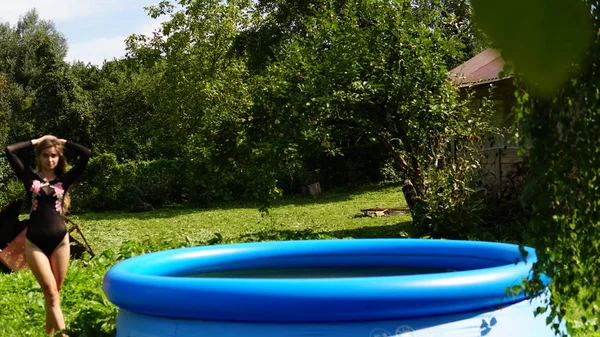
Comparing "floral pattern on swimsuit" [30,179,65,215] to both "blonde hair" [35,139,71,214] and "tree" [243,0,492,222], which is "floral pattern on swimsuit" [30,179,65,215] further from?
"tree" [243,0,492,222]

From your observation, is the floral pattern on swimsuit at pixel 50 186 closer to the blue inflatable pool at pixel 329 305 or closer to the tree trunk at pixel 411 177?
the blue inflatable pool at pixel 329 305

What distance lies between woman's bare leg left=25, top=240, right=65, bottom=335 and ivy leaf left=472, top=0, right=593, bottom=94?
4465 mm

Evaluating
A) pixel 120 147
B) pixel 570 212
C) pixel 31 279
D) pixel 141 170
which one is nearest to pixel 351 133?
pixel 31 279

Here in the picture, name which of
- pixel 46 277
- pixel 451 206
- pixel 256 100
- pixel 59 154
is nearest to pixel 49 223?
pixel 46 277

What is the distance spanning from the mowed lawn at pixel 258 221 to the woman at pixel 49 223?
19.0ft

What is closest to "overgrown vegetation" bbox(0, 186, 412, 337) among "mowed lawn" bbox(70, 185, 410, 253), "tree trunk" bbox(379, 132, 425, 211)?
"mowed lawn" bbox(70, 185, 410, 253)

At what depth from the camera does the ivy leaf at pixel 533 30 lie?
0.97m

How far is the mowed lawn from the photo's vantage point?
13.1 metres

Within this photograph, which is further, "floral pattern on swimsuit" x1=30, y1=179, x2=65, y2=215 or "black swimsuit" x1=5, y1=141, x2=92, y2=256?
"floral pattern on swimsuit" x1=30, y1=179, x2=65, y2=215

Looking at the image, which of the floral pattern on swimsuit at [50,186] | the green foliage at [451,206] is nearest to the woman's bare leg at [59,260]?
the floral pattern on swimsuit at [50,186]

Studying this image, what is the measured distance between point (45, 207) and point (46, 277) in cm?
50

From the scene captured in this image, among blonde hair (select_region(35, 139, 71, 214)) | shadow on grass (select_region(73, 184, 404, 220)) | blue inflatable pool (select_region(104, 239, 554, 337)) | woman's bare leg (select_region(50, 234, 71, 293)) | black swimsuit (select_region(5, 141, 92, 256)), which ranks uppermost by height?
blonde hair (select_region(35, 139, 71, 214))

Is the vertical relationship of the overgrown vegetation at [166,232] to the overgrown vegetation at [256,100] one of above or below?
below

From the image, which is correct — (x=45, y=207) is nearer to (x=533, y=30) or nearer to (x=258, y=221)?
(x=533, y=30)
